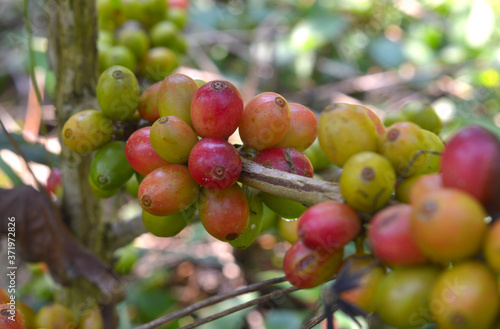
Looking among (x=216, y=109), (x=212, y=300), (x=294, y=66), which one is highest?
(x=216, y=109)

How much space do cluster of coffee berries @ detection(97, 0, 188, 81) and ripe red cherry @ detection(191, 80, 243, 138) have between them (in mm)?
1057

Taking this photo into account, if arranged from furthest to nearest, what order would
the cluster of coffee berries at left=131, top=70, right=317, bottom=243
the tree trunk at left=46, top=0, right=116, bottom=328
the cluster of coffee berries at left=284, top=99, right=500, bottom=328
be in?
the tree trunk at left=46, top=0, right=116, bottom=328, the cluster of coffee berries at left=131, top=70, right=317, bottom=243, the cluster of coffee berries at left=284, top=99, right=500, bottom=328

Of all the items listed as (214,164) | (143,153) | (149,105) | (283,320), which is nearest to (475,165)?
(214,164)

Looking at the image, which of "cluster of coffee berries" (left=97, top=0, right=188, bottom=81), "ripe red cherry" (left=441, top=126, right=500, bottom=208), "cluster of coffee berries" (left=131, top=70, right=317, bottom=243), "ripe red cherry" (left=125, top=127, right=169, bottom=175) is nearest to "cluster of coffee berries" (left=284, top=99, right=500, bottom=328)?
"ripe red cherry" (left=441, top=126, right=500, bottom=208)

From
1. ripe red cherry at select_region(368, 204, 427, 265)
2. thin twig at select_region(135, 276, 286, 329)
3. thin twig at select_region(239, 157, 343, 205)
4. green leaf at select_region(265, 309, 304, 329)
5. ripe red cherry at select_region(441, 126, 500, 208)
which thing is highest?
ripe red cherry at select_region(441, 126, 500, 208)

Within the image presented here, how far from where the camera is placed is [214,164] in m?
0.78

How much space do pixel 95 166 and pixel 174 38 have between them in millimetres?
1187

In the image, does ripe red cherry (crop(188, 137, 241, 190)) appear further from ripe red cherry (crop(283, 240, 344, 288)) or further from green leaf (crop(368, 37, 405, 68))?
green leaf (crop(368, 37, 405, 68))

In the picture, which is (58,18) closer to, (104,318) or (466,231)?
(104,318)

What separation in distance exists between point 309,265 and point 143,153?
423mm

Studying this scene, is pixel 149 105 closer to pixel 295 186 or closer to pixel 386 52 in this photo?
pixel 295 186

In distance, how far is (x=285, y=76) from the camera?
13.4 feet

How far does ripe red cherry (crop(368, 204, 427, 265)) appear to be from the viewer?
0.62 meters

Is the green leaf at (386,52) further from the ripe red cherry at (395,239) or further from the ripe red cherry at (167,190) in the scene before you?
the ripe red cherry at (395,239)
